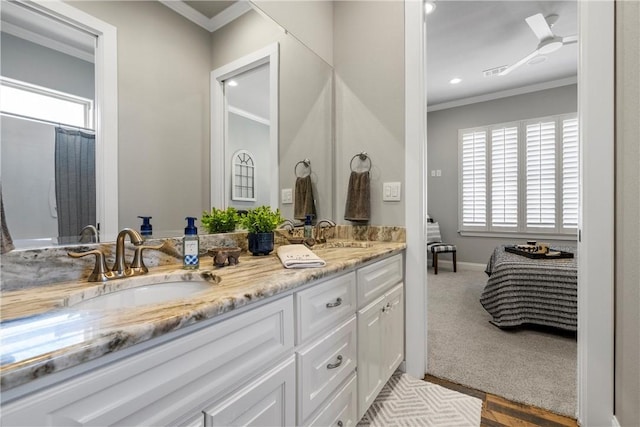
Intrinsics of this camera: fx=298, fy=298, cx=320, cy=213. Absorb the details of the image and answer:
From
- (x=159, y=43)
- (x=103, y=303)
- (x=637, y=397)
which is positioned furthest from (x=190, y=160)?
(x=637, y=397)

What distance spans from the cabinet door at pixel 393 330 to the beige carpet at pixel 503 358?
1.10ft

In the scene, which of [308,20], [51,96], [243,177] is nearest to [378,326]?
[243,177]

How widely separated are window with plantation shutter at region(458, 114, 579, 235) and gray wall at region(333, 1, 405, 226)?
11.4ft

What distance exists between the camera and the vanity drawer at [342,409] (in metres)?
1.04

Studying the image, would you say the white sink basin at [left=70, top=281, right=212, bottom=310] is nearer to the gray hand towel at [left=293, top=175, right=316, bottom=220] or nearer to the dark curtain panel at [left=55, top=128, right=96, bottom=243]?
the dark curtain panel at [left=55, top=128, right=96, bottom=243]

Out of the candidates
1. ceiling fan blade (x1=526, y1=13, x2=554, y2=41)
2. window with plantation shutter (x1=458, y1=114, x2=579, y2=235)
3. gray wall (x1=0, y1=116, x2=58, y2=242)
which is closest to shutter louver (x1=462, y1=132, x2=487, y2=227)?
window with plantation shutter (x1=458, y1=114, x2=579, y2=235)

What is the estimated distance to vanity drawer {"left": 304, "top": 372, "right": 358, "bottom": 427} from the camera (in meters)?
1.04

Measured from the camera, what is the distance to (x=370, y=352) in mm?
1389

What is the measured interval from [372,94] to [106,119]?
60.4 inches

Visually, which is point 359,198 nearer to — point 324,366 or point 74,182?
point 324,366

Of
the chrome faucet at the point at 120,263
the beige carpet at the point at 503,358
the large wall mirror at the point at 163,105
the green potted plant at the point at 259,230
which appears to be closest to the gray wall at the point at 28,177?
the large wall mirror at the point at 163,105

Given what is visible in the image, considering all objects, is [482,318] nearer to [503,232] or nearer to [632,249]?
[632,249]

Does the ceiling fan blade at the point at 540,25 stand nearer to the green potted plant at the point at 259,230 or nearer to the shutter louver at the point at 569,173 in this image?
the shutter louver at the point at 569,173

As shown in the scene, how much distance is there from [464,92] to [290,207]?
4071 millimetres
